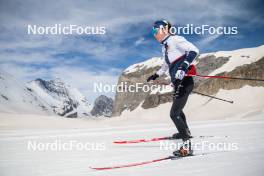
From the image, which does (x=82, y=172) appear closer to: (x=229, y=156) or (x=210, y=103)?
(x=229, y=156)

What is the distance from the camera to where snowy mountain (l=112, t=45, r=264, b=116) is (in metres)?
61.2

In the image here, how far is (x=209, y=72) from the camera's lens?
76250 mm

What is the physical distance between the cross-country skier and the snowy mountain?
5362 cm

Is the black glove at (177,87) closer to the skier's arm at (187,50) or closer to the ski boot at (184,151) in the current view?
the skier's arm at (187,50)

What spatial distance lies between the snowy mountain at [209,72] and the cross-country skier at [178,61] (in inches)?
2111

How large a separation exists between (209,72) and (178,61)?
236 feet

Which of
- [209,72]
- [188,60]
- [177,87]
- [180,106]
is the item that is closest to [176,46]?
[188,60]

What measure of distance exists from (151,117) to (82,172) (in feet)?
207

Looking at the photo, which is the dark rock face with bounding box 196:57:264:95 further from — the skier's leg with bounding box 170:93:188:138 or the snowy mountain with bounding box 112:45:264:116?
the skier's leg with bounding box 170:93:188:138

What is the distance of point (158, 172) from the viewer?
14.7 ft

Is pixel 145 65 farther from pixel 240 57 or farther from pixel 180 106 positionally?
pixel 180 106

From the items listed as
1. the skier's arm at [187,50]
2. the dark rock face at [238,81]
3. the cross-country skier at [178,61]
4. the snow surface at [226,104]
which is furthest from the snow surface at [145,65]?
the skier's arm at [187,50]

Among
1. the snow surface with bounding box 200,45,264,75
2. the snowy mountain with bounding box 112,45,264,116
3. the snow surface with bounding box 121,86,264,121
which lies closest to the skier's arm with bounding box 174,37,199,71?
the snow surface with bounding box 121,86,264,121

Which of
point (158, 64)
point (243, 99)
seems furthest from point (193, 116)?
point (158, 64)
